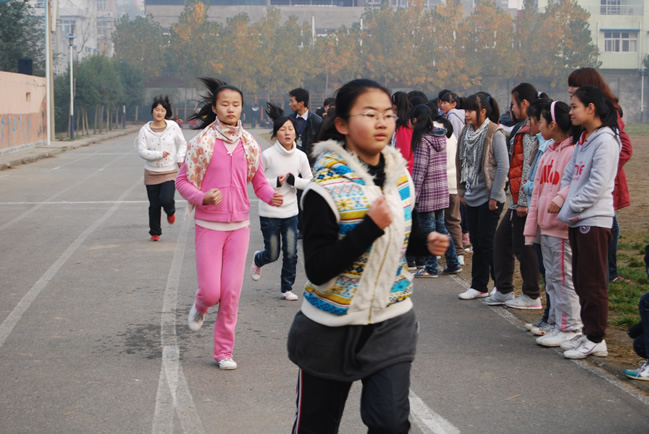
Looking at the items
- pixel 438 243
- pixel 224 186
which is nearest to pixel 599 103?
pixel 224 186

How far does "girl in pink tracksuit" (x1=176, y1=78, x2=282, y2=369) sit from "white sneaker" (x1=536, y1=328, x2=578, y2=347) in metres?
2.39

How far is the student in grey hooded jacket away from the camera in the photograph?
19.7 ft

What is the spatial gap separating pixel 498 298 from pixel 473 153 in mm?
1452

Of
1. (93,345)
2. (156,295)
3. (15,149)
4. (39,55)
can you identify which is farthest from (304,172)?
(39,55)

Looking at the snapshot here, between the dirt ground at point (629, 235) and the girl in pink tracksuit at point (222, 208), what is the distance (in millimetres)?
2688

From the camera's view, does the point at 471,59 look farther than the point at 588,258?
Yes

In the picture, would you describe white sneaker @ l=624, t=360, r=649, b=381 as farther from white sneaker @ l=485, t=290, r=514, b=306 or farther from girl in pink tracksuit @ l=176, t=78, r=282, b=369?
girl in pink tracksuit @ l=176, t=78, r=282, b=369

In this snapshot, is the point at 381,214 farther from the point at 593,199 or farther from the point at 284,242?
the point at 284,242

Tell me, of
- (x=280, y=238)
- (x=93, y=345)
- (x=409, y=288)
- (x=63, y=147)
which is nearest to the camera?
(x=409, y=288)

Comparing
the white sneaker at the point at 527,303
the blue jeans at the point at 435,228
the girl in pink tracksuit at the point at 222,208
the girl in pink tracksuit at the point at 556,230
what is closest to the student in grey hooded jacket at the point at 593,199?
the girl in pink tracksuit at the point at 556,230

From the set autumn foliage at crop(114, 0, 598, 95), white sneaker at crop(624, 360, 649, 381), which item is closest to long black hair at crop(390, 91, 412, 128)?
white sneaker at crop(624, 360, 649, 381)

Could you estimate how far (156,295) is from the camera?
8641 mm

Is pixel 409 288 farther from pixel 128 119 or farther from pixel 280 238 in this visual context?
pixel 128 119

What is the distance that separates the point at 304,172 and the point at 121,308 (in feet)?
7.43
